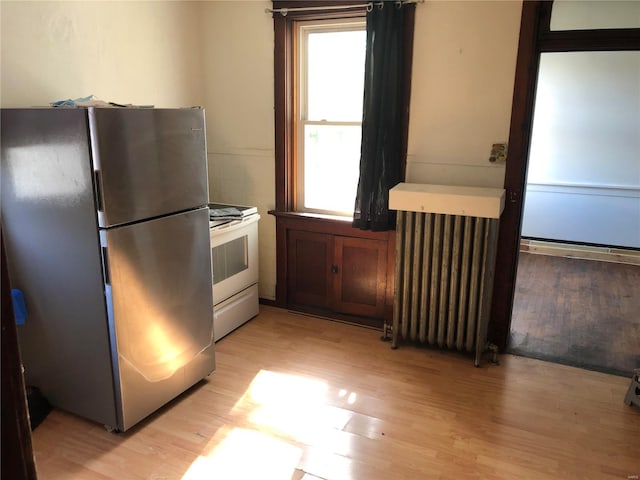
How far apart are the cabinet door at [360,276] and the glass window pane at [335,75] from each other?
85 centimetres

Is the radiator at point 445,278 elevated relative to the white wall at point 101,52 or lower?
lower

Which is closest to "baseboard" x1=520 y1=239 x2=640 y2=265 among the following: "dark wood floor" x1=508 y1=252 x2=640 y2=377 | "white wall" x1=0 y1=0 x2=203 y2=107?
"dark wood floor" x1=508 y1=252 x2=640 y2=377

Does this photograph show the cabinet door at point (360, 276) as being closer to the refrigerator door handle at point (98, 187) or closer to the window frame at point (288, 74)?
the window frame at point (288, 74)

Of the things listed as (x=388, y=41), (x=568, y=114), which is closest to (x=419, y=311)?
(x=388, y=41)

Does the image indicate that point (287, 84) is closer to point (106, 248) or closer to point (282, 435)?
point (106, 248)

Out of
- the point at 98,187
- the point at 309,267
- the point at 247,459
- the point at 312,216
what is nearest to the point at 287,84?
the point at 312,216

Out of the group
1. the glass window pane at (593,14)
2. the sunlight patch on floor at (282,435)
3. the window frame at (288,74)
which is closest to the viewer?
the sunlight patch on floor at (282,435)

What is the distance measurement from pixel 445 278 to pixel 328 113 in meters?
1.37

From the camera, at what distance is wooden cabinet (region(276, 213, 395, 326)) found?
337cm

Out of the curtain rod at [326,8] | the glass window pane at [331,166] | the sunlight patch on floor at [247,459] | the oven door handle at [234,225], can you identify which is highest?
the curtain rod at [326,8]

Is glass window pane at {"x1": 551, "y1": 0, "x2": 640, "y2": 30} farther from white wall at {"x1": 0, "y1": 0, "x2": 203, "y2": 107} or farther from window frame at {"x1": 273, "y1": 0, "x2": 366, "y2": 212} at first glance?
white wall at {"x1": 0, "y1": 0, "x2": 203, "y2": 107}

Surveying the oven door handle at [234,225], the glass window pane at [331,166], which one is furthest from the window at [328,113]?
the oven door handle at [234,225]

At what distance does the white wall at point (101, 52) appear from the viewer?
7.58ft

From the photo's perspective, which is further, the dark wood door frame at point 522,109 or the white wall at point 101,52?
the dark wood door frame at point 522,109
